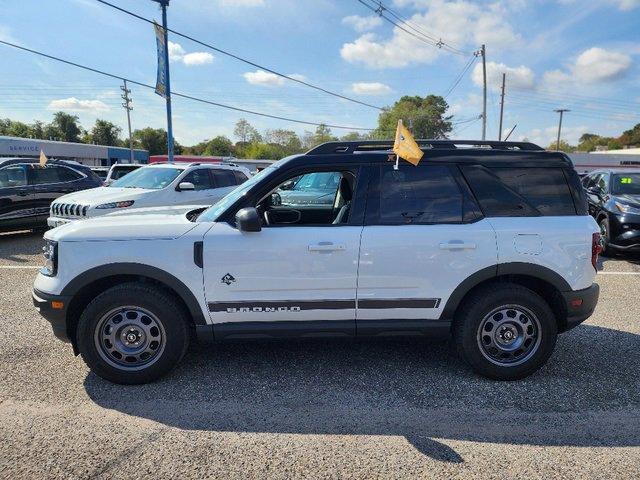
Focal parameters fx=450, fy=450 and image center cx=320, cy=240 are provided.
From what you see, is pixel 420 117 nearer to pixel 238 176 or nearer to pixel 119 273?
pixel 238 176

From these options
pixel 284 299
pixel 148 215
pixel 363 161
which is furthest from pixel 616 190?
pixel 148 215

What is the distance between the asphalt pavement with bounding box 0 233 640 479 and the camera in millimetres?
2617

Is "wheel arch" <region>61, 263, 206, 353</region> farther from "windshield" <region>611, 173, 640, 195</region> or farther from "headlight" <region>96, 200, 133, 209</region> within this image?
"windshield" <region>611, 173, 640, 195</region>

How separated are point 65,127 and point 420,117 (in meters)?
74.0

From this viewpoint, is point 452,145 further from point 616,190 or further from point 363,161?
point 616,190

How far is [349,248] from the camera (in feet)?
11.2

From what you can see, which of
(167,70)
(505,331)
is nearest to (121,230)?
(505,331)

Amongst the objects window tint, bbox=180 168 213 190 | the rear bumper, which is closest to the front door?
the rear bumper

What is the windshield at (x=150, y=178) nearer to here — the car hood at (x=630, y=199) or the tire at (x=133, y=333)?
the tire at (x=133, y=333)

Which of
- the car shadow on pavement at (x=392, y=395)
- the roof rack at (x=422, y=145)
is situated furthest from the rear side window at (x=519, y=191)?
the car shadow on pavement at (x=392, y=395)

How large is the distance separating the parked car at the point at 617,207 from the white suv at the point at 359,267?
5.55 metres

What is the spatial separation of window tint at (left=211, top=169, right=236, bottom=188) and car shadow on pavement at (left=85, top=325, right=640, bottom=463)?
21.4ft

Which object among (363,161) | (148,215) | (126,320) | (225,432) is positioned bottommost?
(225,432)

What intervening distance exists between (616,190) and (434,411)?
815 cm
